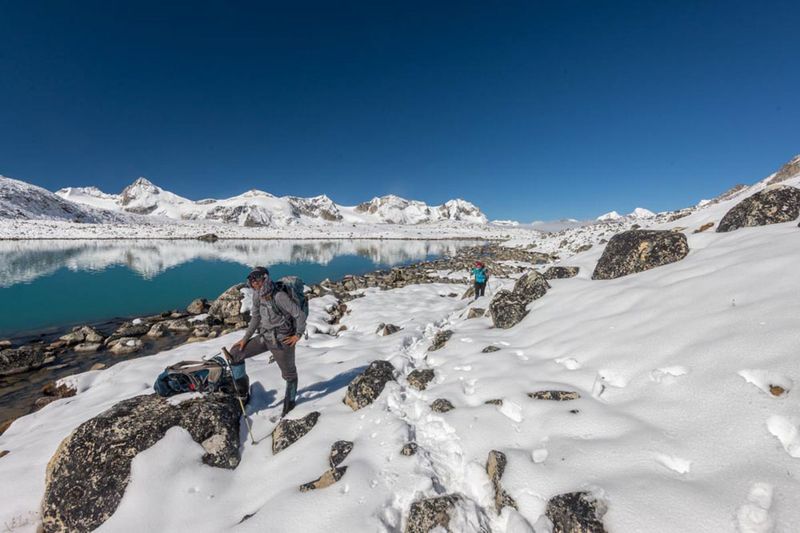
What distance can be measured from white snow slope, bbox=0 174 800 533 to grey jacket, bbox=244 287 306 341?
1.68 m

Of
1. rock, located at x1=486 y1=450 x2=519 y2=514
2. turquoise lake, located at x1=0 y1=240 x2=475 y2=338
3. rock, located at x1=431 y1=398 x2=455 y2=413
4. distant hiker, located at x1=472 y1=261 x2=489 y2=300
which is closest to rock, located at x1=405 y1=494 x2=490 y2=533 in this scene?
rock, located at x1=486 y1=450 x2=519 y2=514

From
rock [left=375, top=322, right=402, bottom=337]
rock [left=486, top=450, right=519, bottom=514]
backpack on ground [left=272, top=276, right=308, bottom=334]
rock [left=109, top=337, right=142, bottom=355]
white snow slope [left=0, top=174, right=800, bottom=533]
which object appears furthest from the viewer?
rock [left=109, top=337, right=142, bottom=355]

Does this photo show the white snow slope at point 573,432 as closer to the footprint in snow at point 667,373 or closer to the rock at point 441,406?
the footprint in snow at point 667,373

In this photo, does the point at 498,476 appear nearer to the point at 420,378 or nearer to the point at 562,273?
the point at 420,378

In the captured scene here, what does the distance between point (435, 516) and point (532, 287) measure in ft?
26.1

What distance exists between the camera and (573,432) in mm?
4340

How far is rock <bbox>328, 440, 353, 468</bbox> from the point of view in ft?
15.8

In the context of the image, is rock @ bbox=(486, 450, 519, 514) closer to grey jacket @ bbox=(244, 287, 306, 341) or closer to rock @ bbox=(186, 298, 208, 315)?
grey jacket @ bbox=(244, 287, 306, 341)

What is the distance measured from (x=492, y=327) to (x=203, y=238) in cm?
10727

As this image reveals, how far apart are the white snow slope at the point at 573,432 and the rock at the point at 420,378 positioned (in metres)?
0.20

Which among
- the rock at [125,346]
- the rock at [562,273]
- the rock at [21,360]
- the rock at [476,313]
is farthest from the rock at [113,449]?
the rock at [562,273]

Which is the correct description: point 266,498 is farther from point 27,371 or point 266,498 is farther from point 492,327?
point 27,371

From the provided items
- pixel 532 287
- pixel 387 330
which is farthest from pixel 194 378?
pixel 532 287

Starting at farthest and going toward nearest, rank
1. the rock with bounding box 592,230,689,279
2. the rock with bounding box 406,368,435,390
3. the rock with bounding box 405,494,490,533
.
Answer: the rock with bounding box 592,230,689,279, the rock with bounding box 406,368,435,390, the rock with bounding box 405,494,490,533
